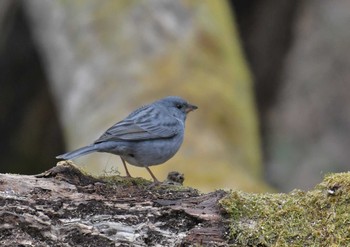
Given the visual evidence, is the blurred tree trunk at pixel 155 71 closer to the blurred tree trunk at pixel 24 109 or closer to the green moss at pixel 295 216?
the blurred tree trunk at pixel 24 109

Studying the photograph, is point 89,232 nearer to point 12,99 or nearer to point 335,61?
point 12,99

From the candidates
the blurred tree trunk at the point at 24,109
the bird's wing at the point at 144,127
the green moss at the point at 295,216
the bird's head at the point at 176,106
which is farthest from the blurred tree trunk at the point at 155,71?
the green moss at the point at 295,216

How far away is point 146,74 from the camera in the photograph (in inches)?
334

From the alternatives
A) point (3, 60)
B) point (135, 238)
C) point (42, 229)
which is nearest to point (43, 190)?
point (42, 229)

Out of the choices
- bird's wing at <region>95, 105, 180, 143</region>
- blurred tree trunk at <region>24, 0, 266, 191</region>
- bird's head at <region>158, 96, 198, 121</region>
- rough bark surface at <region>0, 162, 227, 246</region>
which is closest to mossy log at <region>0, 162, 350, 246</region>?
rough bark surface at <region>0, 162, 227, 246</region>

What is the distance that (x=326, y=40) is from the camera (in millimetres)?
17234

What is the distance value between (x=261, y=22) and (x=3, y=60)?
391cm

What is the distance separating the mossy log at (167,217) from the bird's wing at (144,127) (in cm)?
141

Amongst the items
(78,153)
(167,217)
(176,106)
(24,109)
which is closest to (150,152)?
(78,153)

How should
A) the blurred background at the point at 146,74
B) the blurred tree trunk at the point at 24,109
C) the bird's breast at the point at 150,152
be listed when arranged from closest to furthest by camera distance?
the bird's breast at the point at 150,152 < the blurred background at the point at 146,74 < the blurred tree trunk at the point at 24,109

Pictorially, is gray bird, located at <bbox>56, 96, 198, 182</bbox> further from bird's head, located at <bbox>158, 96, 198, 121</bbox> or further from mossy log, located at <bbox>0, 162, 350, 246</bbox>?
mossy log, located at <bbox>0, 162, 350, 246</bbox>

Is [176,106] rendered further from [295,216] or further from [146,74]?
[295,216]

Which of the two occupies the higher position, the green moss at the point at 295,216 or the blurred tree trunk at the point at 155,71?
the blurred tree trunk at the point at 155,71

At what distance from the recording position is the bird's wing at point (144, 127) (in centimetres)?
A: 593
